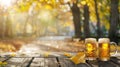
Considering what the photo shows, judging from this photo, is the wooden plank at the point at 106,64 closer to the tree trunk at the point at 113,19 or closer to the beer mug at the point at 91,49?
the beer mug at the point at 91,49

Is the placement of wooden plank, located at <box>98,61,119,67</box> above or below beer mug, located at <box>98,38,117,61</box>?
below

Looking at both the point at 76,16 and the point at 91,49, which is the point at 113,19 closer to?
the point at 76,16

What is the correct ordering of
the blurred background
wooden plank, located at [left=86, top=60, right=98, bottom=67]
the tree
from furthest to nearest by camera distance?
the tree → the blurred background → wooden plank, located at [left=86, top=60, right=98, bottom=67]

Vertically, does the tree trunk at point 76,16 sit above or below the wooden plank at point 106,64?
below

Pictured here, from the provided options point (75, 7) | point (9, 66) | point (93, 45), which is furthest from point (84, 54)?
point (75, 7)

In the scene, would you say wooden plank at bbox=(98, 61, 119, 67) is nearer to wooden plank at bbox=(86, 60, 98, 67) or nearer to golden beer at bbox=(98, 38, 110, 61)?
wooden plank at bbox=(86, 60, 98, 67)

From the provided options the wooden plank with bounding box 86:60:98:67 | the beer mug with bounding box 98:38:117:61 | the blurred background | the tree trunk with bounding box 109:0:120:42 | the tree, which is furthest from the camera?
the tree

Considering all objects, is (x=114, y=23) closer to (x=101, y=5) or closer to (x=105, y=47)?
(x=105, y=47)

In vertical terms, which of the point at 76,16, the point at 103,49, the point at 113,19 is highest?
the point at 103,49

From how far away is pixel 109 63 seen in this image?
5402 mm

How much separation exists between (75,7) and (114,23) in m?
13.0

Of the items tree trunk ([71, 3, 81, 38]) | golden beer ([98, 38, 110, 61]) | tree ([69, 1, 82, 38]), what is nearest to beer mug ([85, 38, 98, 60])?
golden beer ([98, 38, 110, 61])

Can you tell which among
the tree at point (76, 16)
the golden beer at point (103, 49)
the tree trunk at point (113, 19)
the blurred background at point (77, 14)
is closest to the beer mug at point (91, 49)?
the golden beer at point (103, 49)

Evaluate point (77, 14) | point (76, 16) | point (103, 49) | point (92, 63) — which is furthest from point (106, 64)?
point (76, 16)
